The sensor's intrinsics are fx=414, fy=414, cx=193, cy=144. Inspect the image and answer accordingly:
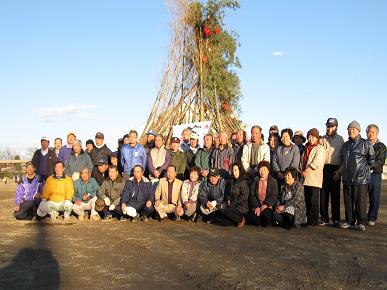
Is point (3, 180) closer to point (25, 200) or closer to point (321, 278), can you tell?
point (25, 200)

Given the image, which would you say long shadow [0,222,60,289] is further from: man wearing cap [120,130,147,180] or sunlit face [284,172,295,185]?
sunlit face [284,172,295,185]

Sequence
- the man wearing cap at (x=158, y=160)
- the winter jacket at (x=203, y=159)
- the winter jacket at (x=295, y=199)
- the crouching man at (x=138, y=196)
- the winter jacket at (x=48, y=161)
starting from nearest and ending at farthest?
the winter jacket at (x=295, y=199)
the crouching man at (x=138, y=196)
the winter jacket at (x=203, y=159)
the man wearing cap at (x=158, y=160)
the winter jacket at (x=48, y=161)

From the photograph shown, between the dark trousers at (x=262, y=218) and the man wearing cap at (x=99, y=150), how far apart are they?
3088 millimetres

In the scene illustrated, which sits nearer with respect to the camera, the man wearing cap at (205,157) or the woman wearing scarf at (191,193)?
the woman wearing scarf at (191,193)

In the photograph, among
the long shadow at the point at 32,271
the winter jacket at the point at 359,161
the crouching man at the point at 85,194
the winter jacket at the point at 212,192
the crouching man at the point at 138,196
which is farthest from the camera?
the crouching man at the point at 85,194

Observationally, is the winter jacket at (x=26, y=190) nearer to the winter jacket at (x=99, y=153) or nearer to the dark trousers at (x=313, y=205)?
the winter jacket at (x=99, y=153)

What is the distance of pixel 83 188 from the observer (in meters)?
7.51

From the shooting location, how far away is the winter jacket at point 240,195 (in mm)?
6734

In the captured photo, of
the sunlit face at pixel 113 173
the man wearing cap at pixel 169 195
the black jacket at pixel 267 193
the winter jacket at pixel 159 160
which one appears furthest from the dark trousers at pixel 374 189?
the sunlit face at pixel 113 173

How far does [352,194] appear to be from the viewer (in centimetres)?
652

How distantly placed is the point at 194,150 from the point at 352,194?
119 inches

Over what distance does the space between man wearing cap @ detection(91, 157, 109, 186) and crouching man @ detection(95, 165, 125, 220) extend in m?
0.38

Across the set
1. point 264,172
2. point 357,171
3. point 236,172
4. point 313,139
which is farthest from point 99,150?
point 357,171

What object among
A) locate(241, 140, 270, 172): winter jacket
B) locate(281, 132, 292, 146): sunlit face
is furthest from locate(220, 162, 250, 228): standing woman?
locate(281, 132, 292, 146): sunlit face
